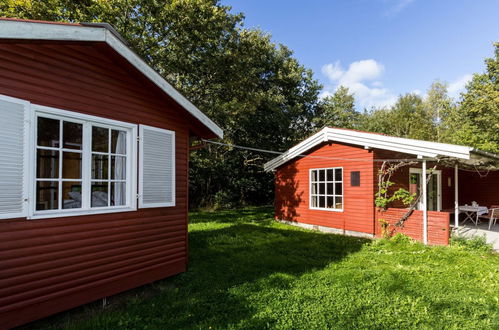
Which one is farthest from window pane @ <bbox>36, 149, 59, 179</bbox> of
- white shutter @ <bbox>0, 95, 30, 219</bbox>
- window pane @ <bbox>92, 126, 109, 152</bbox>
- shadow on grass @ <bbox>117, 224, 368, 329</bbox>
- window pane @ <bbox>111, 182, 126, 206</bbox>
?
Result: shadow on grass @ <bbox>117, 224, 368, 329</bbox>

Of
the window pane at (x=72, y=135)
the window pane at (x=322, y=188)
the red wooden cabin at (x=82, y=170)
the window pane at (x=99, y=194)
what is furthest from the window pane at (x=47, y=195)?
the window pane at (x=322, y=188)

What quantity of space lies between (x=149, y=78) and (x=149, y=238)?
2505mm

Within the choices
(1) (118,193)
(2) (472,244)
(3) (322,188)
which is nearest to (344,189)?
(3) (322,188)

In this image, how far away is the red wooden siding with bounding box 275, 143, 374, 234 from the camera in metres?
8.27

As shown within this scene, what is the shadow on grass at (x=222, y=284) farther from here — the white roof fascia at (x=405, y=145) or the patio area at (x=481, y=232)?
the patio area at (x=481, y=232)

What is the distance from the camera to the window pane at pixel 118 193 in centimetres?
412

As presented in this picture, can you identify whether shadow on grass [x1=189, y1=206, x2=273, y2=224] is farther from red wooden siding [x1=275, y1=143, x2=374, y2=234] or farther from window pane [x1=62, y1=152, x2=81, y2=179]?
window pane [x1=62, y1=152, x2=81, y2=179]

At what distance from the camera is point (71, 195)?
3.65m

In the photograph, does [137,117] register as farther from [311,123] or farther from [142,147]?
[311,123]

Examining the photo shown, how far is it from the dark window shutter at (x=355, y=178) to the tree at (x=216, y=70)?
6.14 meters

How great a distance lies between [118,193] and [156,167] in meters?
0.70

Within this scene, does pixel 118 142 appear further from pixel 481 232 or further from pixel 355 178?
pixel 481 232

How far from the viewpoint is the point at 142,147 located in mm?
4344

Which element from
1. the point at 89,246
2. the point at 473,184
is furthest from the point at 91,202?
the point at 473,184
